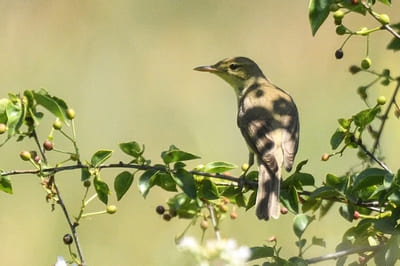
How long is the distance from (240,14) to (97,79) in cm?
152

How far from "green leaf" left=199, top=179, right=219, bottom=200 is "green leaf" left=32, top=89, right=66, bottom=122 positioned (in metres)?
0.57

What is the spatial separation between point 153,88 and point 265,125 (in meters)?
2.85

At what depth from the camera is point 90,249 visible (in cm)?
558

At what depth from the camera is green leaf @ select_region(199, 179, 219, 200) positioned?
3.47 metres

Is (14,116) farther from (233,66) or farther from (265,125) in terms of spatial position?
(233,66)

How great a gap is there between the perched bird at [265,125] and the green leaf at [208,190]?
25cm

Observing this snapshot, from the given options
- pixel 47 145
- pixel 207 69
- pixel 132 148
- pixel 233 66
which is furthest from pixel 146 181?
pixel 233 66

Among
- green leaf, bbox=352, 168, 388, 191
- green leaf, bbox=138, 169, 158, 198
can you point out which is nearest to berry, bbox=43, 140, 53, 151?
green leaf, bbox=138, 169, 158, 198

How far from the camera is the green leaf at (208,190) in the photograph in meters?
3.47

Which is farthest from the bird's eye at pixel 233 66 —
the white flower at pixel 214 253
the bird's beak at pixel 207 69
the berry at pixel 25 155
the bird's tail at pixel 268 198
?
the white flower at pixel 214 253

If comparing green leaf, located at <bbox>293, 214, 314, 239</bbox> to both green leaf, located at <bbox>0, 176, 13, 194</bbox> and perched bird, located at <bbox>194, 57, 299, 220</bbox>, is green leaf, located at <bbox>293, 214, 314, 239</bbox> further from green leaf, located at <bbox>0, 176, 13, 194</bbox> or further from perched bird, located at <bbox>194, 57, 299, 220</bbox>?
green leaf, located at <bbox>0, 176, 13, 194</bbox>

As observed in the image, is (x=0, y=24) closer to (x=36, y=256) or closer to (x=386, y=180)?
(x=36, y=256)

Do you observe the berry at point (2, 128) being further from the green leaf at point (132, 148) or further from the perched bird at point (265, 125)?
the perched bird at point (265, 125)

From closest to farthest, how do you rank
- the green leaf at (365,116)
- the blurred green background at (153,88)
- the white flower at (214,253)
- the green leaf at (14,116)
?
the white flower at (214,253) → the green leaf at (14,116) → the green leaf at (365,116) → the blurred green background at (153,88)
